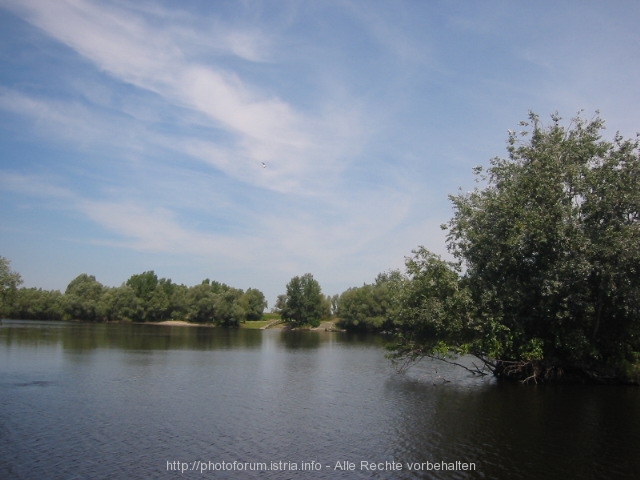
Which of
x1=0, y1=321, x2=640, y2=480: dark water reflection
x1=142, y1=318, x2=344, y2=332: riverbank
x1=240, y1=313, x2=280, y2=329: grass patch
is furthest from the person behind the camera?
x1=240, y1=313, x2=280, y2=329: grass patch

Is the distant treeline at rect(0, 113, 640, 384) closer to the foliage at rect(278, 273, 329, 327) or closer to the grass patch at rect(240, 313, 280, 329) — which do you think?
the foliage at rect(278, 273, 329, 327)

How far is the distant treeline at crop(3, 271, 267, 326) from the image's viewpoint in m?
149

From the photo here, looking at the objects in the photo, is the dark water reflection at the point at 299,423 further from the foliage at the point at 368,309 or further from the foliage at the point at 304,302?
the foliage at the point at 304,302

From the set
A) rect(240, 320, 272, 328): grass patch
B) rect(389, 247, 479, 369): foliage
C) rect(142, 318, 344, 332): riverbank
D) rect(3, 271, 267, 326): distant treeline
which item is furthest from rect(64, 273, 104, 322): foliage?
rect(389, 247, 479, 369): foliage

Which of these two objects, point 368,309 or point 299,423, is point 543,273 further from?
point 368,309

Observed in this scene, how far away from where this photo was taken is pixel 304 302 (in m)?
150

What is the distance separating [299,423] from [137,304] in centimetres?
13603

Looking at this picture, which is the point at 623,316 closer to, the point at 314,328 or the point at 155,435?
the point at 155,435

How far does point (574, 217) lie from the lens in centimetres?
3712

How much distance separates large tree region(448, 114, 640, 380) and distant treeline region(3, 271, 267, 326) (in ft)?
384

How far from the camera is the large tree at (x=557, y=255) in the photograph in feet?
118

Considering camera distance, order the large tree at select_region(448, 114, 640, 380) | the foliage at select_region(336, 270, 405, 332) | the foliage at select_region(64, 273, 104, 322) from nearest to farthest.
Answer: the large tree at select_region(448, 114, 640, 380), the foliage at select_region(336, 270, 405, 332), the foliage at select_region(64, 273, 104, 322)

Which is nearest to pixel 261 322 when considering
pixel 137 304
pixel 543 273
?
pixel 137 304

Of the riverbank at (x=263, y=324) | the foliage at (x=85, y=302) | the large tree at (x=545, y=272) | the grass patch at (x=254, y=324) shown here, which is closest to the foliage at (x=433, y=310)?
the large tree at (x=545, y=272)
